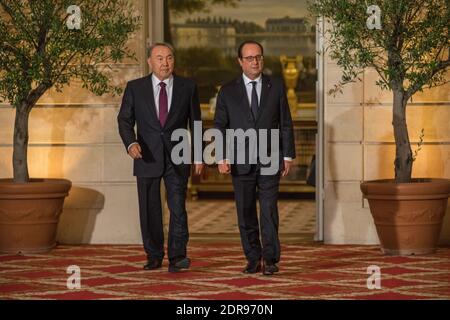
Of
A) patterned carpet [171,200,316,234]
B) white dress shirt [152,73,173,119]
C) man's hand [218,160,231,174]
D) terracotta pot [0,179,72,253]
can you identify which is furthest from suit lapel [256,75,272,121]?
patterned carpet [171,200,316,234]

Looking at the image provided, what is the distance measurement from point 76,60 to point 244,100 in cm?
238

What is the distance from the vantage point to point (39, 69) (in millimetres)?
9461

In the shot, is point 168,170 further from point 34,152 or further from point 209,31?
point 209,31

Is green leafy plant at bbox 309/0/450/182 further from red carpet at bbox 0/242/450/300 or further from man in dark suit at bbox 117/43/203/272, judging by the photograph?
man in dark suit at bbox 117/43/203/272

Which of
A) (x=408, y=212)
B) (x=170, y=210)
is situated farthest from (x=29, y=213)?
(x=408, y=212)

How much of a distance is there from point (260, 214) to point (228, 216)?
4925 mm

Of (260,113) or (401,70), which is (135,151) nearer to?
(260,113)

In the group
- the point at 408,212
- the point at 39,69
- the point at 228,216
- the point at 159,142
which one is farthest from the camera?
the point at 228,216

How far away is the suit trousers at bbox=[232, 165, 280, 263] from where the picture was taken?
8.03m

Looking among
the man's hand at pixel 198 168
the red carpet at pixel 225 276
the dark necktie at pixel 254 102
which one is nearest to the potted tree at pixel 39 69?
the red carpet at pixel 225 276

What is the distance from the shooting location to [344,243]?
10.2 meters

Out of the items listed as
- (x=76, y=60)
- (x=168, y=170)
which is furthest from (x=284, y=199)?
(x=168, y=170)

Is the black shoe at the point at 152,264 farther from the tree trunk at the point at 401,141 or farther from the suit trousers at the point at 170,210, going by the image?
the tree trunk at the point at 401,141

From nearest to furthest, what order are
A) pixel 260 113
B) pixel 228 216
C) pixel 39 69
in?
1. pixel 260 113
2. pixel 39 69
3. pixel 228 216
